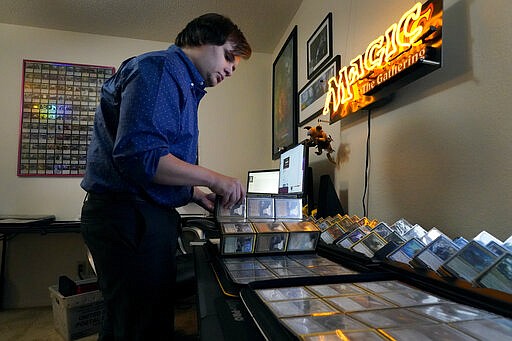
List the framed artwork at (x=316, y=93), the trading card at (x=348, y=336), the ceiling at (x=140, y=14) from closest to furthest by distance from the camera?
the trading card at (x=348, y=336) → the framed artwork at (x=316, y=93) → the ceiling at (x=140, y=14)

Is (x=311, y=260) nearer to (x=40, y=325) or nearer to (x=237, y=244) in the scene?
(x=237, y=244)

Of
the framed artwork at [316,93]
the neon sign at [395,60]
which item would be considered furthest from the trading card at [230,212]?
the framed artwork at [316,93]

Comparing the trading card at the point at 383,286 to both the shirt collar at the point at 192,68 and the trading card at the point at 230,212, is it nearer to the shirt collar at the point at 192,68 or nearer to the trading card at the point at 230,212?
the trading card at the point at 230,212

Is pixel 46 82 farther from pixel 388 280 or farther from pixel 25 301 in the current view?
pixel 388 280

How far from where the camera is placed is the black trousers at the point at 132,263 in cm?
79

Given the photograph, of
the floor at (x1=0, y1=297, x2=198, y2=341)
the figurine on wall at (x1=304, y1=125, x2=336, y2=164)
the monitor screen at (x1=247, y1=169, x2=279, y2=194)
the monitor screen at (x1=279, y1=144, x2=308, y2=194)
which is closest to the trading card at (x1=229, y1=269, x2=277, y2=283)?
the monitor screen at (x1=279, y1=144, x2=308, y2=194)

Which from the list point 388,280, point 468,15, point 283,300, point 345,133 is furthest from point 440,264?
point 345,133

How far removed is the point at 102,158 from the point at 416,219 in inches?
41.7

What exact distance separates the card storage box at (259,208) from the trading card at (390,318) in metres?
0.58

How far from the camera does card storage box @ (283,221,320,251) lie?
0.90m

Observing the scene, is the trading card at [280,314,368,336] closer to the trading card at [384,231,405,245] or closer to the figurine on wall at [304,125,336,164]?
the trading card at [384,231,405,245]

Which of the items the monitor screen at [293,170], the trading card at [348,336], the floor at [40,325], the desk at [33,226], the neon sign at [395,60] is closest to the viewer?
the trading card at [348,336]

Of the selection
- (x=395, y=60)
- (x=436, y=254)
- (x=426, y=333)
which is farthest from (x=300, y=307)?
(x=395, y=60)

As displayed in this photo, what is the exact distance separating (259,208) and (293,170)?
88 centimetres
